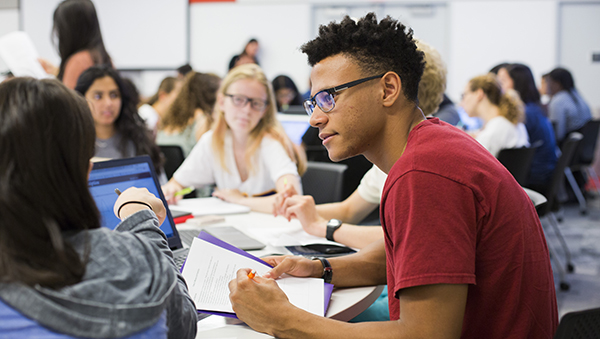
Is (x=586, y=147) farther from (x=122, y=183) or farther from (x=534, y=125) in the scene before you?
(x=122, y=183)

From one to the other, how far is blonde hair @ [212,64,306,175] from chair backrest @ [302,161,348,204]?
0.06 metres

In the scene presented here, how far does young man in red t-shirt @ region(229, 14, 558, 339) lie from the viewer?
2.82 ft

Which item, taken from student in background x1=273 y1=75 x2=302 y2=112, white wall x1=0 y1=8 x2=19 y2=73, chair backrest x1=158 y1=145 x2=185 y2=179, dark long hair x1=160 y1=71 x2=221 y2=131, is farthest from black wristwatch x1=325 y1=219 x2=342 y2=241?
white wall x1=0 y1=8 x2=19 y2=73

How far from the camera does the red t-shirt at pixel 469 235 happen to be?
2.81ft

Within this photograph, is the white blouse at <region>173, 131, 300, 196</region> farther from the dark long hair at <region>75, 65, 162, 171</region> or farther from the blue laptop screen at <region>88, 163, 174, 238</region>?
the blue laptop screen at <region>88, 163, 174, 238</region>

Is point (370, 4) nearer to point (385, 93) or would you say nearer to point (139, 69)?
point (139, 69)

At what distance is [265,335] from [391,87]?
58cm

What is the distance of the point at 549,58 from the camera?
7.21 metres

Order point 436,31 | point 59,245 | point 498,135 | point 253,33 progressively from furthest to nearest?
point 253,33 < point 436,31 < point 498,135 < point 59,245

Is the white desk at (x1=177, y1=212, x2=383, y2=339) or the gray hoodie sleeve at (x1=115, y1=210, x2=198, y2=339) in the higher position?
the gray hoodie sleeve at (x1=115, y1=210, x2=198, y2=339)

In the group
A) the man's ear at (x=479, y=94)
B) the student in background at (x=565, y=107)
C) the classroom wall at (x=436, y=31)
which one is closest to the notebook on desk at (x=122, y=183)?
the man's ear at (x=479, y=94)

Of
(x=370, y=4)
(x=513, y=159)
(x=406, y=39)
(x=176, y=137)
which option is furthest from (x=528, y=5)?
(x=406, y=39)

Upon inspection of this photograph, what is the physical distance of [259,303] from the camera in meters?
1.00

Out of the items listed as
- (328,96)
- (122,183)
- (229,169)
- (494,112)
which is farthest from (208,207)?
(494,112)
